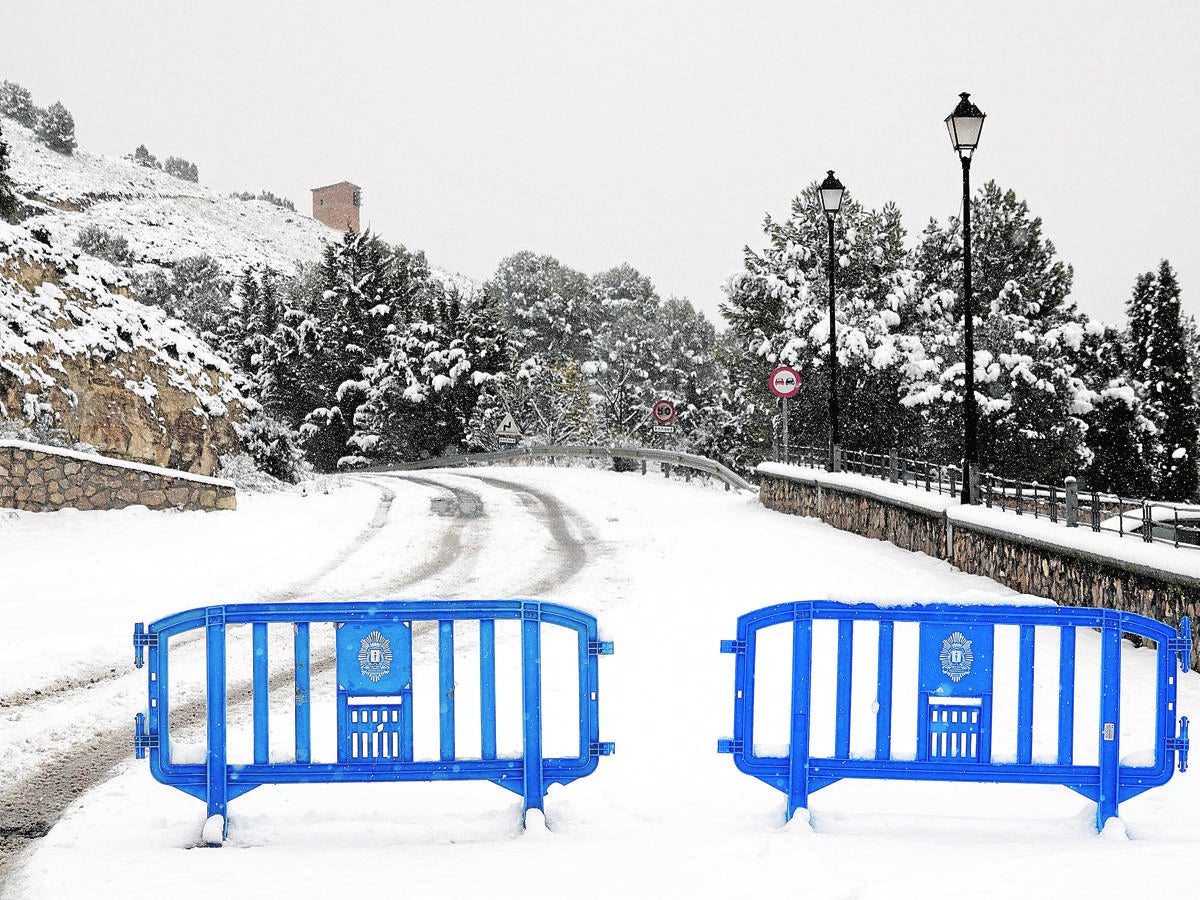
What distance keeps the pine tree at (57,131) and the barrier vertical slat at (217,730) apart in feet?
547

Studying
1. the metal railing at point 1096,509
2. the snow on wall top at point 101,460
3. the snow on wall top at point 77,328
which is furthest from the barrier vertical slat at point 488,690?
the snow on wall top at point 77,328

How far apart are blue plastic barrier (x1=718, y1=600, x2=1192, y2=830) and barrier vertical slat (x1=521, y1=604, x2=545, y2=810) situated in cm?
88

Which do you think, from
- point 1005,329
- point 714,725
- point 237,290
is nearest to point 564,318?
point 237,290

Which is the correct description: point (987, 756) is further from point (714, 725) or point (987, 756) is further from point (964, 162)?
point (964, 162)

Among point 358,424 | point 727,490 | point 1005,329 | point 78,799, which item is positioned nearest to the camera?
point 78,799

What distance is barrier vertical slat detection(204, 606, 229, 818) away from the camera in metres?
4.46

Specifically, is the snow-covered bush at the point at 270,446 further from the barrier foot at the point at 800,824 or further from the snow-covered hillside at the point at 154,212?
the snow-covered hillside at the point at 154,212

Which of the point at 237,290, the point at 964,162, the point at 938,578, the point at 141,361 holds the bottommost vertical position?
the point at 938,578

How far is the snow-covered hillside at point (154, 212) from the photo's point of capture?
111 meters

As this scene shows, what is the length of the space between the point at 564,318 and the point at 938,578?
7578 centimetres

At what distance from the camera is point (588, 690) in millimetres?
4562

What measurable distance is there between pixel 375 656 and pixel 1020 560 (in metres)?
8.23

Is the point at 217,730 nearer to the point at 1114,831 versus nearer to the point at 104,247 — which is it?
the point at 1114,831

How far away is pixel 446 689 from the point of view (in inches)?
176
